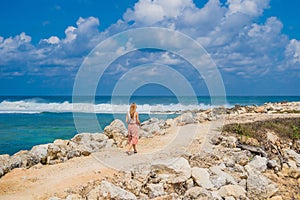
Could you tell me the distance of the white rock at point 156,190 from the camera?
7086 millimetres

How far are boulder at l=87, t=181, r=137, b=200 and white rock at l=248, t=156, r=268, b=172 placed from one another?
14.7 ft

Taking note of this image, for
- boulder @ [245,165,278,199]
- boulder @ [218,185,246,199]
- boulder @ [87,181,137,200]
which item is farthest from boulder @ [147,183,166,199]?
boulder @ [245,165,278,199]

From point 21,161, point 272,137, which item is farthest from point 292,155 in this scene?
point 21,161

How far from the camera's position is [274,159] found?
10.4m

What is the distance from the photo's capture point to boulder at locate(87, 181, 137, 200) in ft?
21.3

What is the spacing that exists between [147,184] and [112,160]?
7.38ft

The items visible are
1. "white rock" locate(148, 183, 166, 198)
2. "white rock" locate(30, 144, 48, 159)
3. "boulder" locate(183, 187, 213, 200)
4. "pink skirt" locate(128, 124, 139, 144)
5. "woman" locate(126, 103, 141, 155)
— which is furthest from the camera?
"white rock" locate(30, 144, 48, 159)

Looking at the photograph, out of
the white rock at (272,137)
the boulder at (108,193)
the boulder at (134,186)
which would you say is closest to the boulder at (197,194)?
the boulder at (134,186)

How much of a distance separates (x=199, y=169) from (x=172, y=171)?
2.45ft

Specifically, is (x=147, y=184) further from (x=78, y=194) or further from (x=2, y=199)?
(x=2, y=199)

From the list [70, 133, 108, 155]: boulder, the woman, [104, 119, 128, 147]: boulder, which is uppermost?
the woman

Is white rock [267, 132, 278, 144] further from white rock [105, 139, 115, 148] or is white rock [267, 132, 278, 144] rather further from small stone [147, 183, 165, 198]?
small stone [147, 183, 165, 198]

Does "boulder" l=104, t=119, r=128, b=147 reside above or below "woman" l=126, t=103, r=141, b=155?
below

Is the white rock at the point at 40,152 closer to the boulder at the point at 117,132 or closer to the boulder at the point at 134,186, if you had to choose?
the boulder at the point at 117,132
